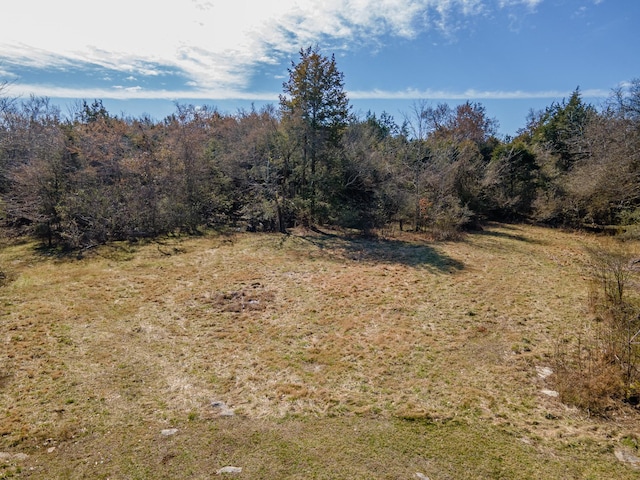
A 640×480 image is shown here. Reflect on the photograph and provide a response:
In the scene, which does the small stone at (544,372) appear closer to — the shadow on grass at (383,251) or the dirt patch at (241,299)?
the shadow on grass at (383,251)

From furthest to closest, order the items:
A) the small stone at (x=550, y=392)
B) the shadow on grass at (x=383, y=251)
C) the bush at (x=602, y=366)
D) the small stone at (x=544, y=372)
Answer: the shadow on grass at (x=383, y=251) → the small stone at (x=544, y=372) → the small stone at (x=550, y=392) → the bush at (x=602, y=366)

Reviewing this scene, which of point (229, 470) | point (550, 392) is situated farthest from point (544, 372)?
point (229, 470)

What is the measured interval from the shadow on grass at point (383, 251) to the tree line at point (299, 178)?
2199 mm

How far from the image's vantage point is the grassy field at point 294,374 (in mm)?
4359

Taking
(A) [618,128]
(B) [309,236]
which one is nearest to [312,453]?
(B) [309,236]

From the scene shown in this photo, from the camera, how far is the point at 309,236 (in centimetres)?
1895

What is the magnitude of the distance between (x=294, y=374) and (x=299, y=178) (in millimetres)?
15393

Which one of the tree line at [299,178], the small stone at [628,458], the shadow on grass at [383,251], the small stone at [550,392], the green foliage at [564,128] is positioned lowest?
the small stone at [550,392]

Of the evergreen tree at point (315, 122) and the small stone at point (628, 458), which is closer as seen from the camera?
the small stone at point (628, 458)

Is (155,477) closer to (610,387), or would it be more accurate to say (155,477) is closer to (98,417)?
(98,417)

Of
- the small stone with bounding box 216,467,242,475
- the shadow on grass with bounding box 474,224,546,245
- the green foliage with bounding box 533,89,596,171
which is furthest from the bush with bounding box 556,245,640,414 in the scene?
the green foliage with bounding box 533,89,596,171

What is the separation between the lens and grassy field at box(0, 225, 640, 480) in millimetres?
4359

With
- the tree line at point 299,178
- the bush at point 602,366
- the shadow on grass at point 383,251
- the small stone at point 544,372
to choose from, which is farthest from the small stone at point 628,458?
the tree line at point 299,178

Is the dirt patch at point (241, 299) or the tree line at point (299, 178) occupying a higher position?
the tree line at point (299, 178)
